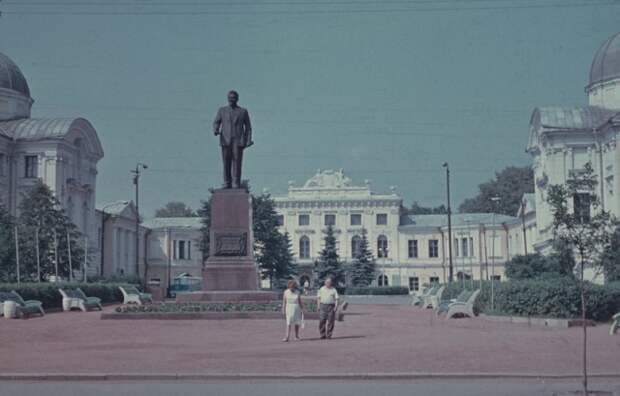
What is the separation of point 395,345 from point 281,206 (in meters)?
79.5

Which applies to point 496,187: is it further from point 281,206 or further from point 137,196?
point 137,196

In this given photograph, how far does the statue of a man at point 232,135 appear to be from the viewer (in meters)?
25.9

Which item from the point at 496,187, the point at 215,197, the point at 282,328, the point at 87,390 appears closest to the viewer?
the point at 87,390

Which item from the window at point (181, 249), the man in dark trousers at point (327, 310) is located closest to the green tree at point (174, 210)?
the window at point (181, 249)

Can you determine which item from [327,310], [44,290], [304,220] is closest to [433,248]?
[304,220]

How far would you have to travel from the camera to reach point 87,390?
11023 millimetres

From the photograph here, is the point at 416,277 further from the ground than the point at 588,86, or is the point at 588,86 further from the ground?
the point at 588,86

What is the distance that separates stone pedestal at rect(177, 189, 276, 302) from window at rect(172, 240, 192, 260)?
69767mm

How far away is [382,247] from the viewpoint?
310 feet

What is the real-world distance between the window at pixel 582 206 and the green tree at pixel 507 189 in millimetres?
89945

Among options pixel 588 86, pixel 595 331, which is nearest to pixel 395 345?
pixel 595 331

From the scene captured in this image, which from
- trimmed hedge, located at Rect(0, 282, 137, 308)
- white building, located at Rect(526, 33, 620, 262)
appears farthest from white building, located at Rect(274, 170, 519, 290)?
trimmed hedge, located at Rect(0, 282, 137, 308)

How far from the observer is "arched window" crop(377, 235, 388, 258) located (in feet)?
309

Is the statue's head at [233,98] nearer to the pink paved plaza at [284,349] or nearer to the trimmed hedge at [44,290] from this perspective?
the pink paved plaza at [284,349]
